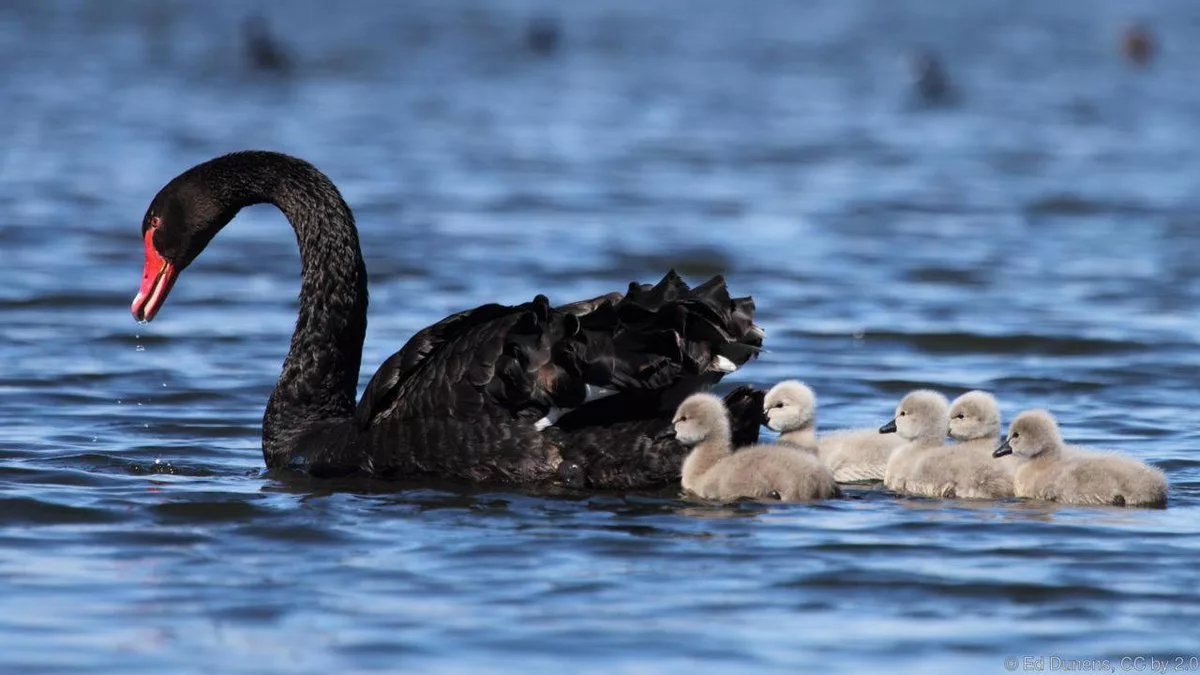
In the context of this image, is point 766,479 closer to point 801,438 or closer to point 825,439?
point 801,438

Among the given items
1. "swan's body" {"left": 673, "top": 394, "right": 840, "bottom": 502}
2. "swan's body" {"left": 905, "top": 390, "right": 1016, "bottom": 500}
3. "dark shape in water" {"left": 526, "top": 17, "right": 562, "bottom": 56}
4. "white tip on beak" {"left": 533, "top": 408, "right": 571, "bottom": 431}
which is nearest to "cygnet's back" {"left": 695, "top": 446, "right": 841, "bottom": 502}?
"swan's body" {"left": 673, "top": 394, "right": 840, "bottom": 502}

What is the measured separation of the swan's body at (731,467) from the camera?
22.0ft

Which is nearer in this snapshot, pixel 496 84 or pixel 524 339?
pixel 524 339

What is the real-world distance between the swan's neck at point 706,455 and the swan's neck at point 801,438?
22.0 inches

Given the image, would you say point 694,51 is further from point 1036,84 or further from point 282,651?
point 282,651

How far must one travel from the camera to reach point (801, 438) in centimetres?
734

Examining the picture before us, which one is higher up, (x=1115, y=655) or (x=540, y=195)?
(x=540, y=195)

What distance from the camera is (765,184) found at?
18.2 metres

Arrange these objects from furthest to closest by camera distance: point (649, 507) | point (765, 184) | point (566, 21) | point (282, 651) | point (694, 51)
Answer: point (566, 21) < point (694, 51) < point (765, 184) < point (649, 507) < point (282, 651)

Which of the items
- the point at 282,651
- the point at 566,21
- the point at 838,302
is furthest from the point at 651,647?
the point at 566,21

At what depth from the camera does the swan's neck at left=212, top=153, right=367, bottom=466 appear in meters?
7.68

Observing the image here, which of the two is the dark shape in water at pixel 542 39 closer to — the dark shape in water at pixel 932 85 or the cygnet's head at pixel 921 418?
the dark shape in water at pixel 932 85

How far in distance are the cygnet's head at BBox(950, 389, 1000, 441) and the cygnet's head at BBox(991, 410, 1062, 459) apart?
31 cm

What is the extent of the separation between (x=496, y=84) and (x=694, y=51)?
7.45m
